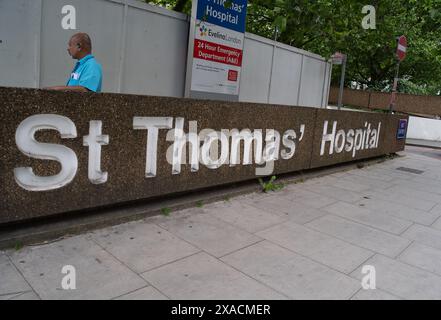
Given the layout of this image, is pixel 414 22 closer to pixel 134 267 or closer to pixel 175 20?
pixel 175 20

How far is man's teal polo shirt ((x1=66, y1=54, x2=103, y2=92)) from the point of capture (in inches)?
162

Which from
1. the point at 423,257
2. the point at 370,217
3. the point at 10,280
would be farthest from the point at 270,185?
the point at 10,280

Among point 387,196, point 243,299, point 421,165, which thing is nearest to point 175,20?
point 387,196

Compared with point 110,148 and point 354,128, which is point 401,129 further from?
point 110,148

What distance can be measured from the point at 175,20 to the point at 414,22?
17022 mm

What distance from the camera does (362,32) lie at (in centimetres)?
1066

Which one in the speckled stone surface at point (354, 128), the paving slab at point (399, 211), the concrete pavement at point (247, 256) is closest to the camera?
the concrete pavement at point (247, 256)

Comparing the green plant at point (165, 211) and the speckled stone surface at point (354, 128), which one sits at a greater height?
the speckled stone surface at point (354, 128)

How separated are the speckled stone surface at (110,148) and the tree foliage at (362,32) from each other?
60.9 inches

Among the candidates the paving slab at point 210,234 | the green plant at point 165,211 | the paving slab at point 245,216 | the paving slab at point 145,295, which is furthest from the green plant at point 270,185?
the paving slab at point 145,295

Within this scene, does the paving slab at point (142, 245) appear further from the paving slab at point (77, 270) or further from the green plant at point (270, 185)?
the green plant at point (270, 185)

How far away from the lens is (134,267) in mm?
3209

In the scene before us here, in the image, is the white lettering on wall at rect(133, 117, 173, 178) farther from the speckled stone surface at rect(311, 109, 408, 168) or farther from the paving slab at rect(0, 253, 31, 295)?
the speckled stone surface at rect(311, 109, 408, 168)

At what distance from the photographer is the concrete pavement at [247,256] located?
116 inches
